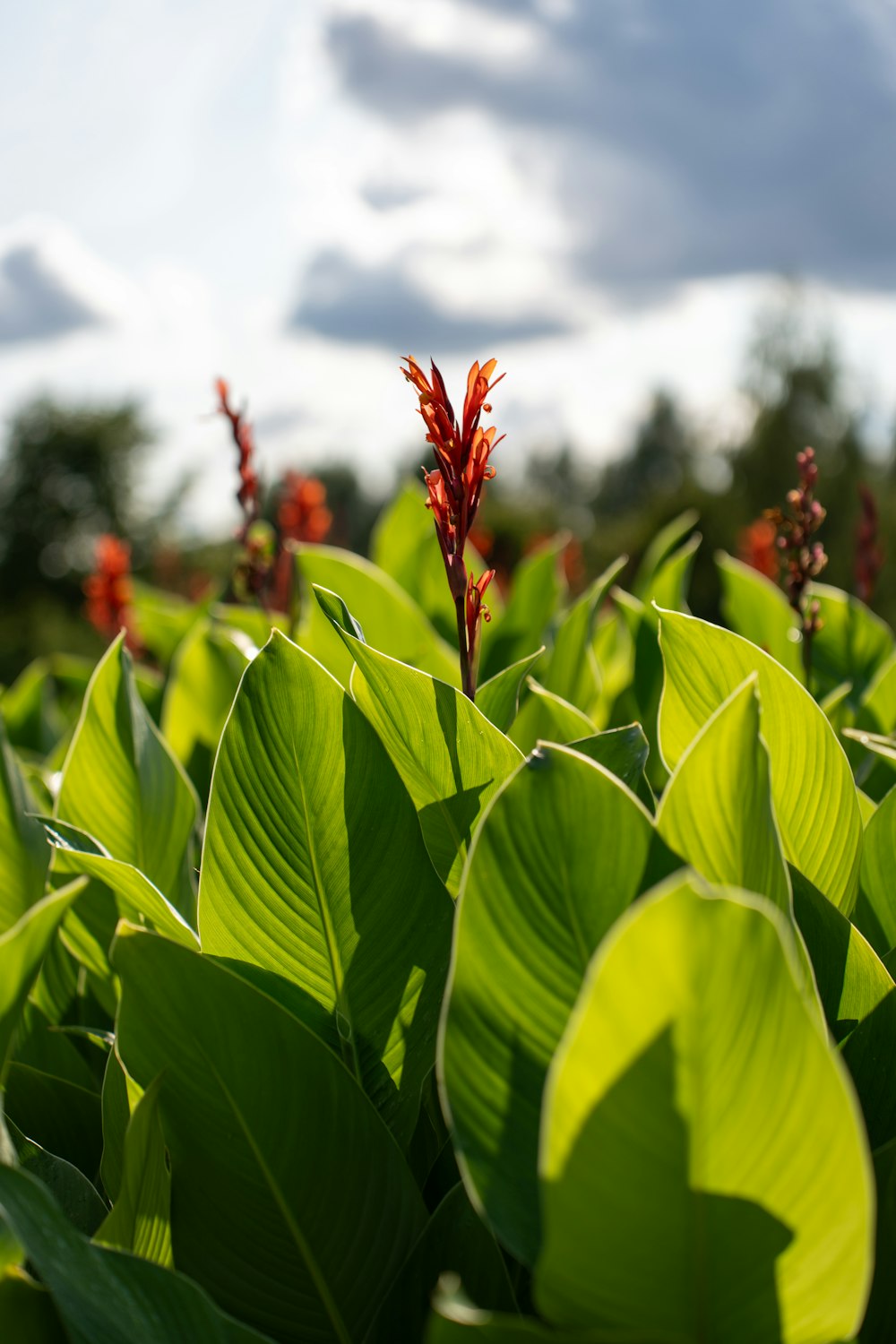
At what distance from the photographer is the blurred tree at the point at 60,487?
26016mm

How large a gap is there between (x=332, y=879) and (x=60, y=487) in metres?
28.2

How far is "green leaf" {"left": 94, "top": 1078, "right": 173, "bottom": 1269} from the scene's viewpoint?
85 centimetres

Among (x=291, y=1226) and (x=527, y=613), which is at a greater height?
(x=527, y=613)

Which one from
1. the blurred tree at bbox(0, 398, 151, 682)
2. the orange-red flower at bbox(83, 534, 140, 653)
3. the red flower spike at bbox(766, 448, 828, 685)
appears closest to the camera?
the red flower spike at bbox(766, 448, 828, 685)

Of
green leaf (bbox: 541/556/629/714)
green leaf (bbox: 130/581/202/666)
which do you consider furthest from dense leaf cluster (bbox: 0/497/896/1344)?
green leaf (bbox: 130/581/202/666)

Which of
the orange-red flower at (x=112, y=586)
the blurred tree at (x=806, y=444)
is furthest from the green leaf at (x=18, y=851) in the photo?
the blurred tree at (x=806, y=444)

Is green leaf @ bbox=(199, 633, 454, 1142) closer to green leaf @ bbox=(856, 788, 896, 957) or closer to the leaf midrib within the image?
the leaf midrib

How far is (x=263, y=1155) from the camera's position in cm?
92

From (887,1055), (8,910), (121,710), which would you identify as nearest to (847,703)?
(887,1055)

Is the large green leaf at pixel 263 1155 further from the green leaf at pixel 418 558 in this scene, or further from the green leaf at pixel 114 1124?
the green leaf at pixel 418 558

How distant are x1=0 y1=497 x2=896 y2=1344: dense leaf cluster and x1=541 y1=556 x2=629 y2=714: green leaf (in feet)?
1.92

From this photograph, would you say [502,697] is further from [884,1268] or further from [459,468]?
[884,1268]

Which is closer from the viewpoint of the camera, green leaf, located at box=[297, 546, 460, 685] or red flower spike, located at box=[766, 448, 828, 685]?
red flower spike, located at box=[766, 448, 828, 685]

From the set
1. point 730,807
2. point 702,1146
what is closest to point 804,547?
point 730,807
